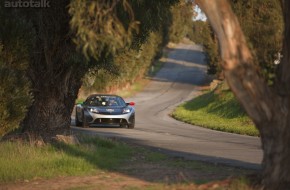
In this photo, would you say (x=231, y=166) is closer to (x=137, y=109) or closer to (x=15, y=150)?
(x=15, y=150)

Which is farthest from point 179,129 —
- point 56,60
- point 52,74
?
point 56,60

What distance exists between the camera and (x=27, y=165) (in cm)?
1235

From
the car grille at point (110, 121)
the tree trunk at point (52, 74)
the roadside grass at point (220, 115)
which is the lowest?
the roadside grass at point (220, 115)

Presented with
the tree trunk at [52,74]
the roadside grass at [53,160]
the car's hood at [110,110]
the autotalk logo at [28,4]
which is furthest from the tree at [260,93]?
the car's hood at [110,110]

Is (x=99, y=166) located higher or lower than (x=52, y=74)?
lower

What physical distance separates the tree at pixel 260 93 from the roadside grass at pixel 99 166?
2.64 ft

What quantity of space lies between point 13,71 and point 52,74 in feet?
15.1

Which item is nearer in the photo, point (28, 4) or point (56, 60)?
point (28, 4)

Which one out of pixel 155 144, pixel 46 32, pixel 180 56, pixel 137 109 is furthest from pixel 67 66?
pixel 180 56

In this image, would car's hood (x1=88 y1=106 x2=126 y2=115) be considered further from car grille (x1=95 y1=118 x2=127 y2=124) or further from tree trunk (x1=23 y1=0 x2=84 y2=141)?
tree trunk (x1=23 y1=0 x2=84 y2=141)

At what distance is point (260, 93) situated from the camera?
28.4 feet

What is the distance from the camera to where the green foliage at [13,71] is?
11.9 meters

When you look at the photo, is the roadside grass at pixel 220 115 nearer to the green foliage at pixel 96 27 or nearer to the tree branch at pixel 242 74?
the tree branch at pixel 242 74

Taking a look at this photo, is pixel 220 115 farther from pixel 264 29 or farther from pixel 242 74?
pixel 242 74
